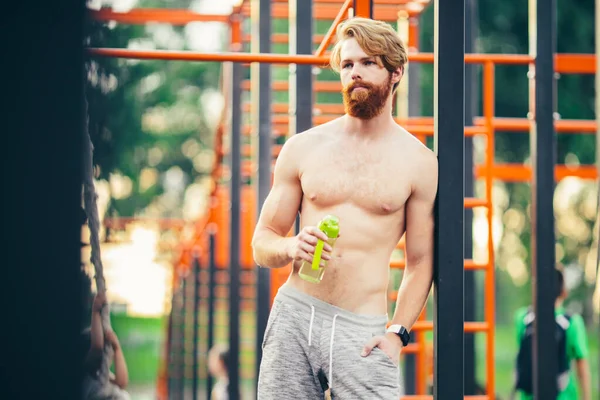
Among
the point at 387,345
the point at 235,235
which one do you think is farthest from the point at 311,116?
the point at 235,235

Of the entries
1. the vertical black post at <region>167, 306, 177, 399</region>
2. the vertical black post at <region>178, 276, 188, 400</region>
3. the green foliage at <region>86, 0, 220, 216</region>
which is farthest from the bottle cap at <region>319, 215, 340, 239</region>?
the green foliage at <region>86, 0, 220, 216</region>

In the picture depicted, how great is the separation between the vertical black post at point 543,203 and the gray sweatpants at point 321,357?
2.33 metres

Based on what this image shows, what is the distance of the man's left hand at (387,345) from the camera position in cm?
311

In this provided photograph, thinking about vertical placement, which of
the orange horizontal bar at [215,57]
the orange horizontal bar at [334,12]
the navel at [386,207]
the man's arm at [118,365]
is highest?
the orange horizontal bar at [334,12]

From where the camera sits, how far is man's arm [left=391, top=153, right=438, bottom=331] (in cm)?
315

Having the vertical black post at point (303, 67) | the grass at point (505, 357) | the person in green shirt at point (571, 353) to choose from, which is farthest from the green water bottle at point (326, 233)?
the grass at point (505, 357)

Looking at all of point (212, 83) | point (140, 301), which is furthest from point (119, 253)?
point (212, 83)

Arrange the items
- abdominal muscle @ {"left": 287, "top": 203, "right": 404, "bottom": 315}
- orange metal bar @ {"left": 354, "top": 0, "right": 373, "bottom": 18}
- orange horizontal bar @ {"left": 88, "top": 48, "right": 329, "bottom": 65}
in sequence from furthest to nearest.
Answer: orange horizontal bar @ {"left": 88, "top": 48, "right": 329, "bottom": 65} → orange metal bar @ {"left": 354, "top": 0, "right": 373, "bottom": 18} → abdominal muscle @ {"left": 287, "top": 203, "right": 404, "bottom": 315}

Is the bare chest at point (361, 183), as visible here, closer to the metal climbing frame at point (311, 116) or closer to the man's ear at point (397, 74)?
the metal climbing frame at point (311, 116)

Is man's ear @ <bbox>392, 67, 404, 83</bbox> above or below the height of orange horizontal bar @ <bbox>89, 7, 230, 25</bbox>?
below

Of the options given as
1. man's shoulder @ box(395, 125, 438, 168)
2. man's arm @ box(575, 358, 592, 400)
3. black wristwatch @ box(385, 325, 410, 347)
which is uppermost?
man's shoulder @ box(395, 125, 438, 168)

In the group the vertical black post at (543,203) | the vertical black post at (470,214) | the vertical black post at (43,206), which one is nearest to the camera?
the vertical black post at (43,206)

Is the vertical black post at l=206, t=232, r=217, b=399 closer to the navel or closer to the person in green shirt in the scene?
the person in green shirt

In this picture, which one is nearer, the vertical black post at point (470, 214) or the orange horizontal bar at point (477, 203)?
the orange horizontal bar at point (477, 203)
